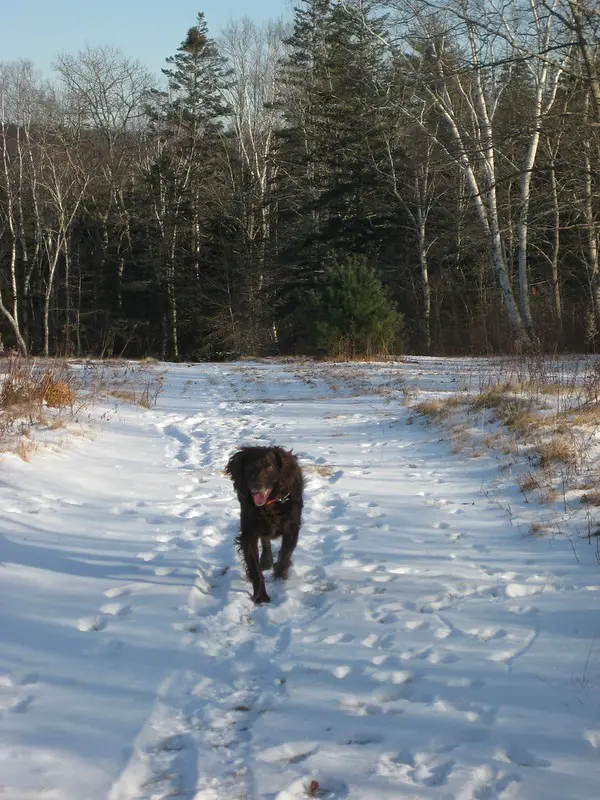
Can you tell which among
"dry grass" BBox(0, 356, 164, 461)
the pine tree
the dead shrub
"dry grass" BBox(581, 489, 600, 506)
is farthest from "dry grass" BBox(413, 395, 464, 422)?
the pine tree

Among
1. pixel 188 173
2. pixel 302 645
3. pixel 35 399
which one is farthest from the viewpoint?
pixel 188 173

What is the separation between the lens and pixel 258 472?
15.7 ft

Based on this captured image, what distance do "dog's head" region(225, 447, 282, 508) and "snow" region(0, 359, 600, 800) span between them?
0.62 meters

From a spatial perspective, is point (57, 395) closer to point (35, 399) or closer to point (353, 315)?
point (35, 399)

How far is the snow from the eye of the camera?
2.78 meters

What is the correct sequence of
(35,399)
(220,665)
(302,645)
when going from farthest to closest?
(35,399)
(302,645)
(220,665)

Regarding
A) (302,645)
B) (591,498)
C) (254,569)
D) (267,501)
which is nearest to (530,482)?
(591,498)

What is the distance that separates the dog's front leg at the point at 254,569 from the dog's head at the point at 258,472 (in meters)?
0.25

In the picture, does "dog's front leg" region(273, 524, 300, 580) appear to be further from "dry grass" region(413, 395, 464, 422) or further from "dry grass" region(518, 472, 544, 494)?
"dry grass" region(413, 395, 464, 422)

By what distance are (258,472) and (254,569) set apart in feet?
2.10

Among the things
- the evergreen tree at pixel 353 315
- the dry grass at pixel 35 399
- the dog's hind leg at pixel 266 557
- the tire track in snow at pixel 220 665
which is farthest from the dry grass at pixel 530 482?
the evergreen tree at pixel 353 315

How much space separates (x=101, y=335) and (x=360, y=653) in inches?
1308

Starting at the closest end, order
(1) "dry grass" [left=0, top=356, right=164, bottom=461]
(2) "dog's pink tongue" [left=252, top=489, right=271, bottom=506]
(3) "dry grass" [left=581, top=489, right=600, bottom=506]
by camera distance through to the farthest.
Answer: (2) "dog's pink tongue" [left=252, top=489, right=271, bottom=506] → (3) "dry grass" [left=581, top=489, right=600, bottom=506] → (1) "dry grass" [left=0, top=356, right=164, bottom=461]

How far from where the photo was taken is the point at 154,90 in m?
37.8
